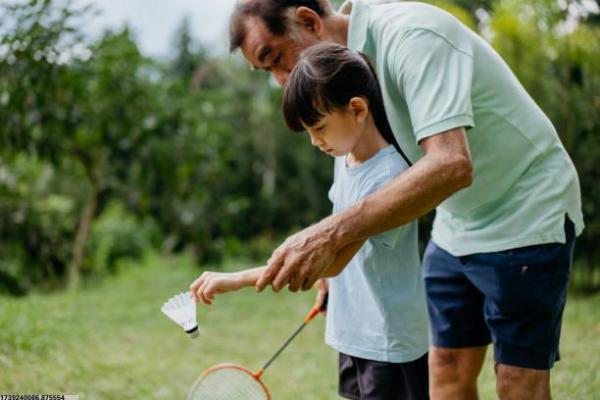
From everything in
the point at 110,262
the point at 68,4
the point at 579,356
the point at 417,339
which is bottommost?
the point at 110,262

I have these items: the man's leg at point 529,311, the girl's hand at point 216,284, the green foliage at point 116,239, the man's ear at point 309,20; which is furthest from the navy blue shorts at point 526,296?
the green foliage at point 116,239

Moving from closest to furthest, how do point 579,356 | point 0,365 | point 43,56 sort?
1. point 0,365
2. point 43,56
3. point 579,356

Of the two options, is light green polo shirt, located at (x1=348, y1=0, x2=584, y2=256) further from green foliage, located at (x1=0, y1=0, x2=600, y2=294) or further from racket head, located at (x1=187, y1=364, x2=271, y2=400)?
green foliage, located at (x1=0, y1=0, x2=600, y2=294)

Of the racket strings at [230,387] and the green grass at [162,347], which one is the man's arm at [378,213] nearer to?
the racket strings at [230,387]

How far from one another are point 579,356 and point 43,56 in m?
3.90

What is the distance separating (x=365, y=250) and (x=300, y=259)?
0.47 metres

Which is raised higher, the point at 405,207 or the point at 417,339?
the point at 405,207

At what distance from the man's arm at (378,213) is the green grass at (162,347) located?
2.45 meters

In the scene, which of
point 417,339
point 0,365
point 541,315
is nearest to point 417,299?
point 417,339

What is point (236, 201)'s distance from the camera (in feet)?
37.0

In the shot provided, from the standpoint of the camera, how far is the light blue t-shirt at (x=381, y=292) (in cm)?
206

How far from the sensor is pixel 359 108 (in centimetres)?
201

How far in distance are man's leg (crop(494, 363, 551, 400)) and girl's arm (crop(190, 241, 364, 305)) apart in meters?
0.61

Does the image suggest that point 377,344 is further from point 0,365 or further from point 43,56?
point 43,56
